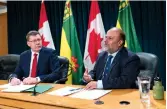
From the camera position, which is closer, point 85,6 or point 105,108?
point 105,108

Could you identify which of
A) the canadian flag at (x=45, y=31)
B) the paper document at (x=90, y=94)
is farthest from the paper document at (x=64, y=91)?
the canadian flag at (x=45, y=31)

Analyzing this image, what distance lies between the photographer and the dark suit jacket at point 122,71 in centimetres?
215

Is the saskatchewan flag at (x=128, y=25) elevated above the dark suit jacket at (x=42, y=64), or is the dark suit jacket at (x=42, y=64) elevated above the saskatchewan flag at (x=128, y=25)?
the saskatchewan flag at (x=128, y=25)

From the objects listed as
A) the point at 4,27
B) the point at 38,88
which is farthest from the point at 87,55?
the point at 4,27

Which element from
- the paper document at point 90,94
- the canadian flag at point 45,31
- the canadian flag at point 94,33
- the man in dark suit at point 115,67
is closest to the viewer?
the paper document at point 90,94

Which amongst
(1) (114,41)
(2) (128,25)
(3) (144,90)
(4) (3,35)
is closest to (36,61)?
(1) (114,41)

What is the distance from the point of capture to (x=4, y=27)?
4879 mm

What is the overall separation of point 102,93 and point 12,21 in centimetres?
338

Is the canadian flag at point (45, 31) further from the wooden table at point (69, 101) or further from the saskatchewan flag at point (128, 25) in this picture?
the wooden table at point (69, 101)

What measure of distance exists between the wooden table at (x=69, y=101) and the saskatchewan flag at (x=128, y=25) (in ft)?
5.08

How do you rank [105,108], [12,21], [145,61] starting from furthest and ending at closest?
[12,21] < [145,61] < [105,108]

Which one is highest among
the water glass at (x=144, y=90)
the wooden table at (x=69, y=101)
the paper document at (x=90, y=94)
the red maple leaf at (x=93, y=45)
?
the red maple leaf at (x=93, y=45)

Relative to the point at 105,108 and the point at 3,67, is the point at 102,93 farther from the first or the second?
the point at 3,67

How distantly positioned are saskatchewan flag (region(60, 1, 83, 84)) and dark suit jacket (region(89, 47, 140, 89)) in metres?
1.47
